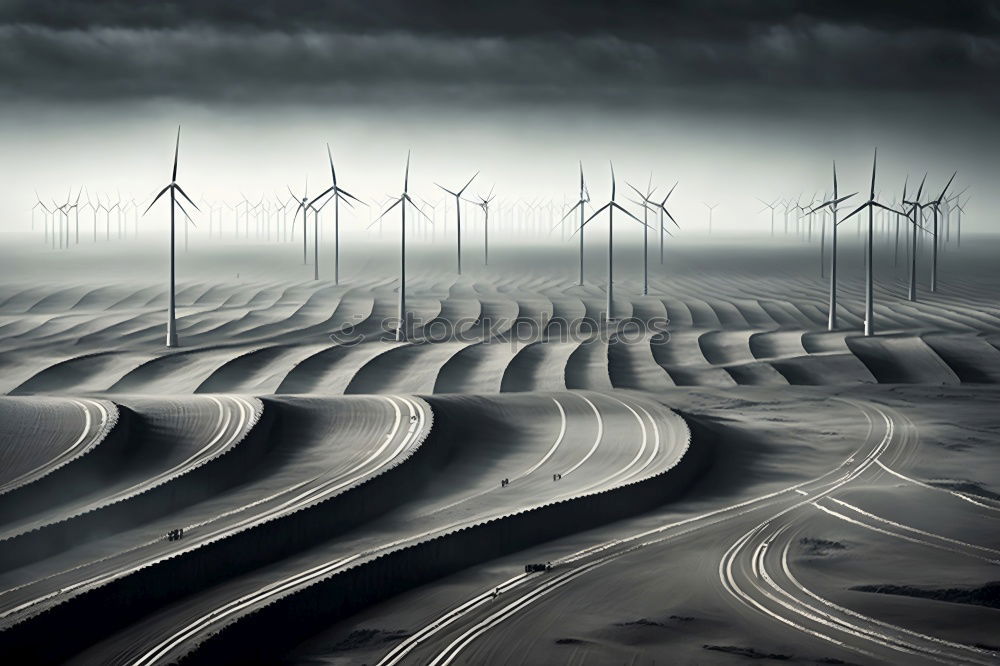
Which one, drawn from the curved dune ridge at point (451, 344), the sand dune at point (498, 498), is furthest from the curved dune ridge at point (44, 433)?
Answer: the curved dune ridge at point (451, 344)

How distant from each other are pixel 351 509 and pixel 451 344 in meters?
36.1

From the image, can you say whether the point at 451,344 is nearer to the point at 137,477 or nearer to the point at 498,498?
the point at 498,498

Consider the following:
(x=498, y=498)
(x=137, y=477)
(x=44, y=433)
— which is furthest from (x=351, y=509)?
(x=44, y=433)

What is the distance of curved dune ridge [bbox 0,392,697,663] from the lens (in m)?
22.8

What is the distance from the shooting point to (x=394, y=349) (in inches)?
2502

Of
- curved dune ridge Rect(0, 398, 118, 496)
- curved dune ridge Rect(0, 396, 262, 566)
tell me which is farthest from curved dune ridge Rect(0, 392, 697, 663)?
curved dune ridge Rect(0, 398, 118, 496)

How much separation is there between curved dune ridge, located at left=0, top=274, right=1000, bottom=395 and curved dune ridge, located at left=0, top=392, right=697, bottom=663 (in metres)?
10.6

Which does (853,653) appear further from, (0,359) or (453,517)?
(0,359)

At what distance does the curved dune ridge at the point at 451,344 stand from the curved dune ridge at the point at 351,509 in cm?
1062

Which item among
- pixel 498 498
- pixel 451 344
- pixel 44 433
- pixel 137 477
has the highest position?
pixel 451 344

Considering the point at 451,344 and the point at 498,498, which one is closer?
the point at 498,498

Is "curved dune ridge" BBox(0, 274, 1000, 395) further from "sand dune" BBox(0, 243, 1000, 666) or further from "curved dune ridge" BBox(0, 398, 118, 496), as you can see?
"curved dune ridge" BBox(0, 398, 118, 496)

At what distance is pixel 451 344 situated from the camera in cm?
6694

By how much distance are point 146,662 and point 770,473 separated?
22.7 m
